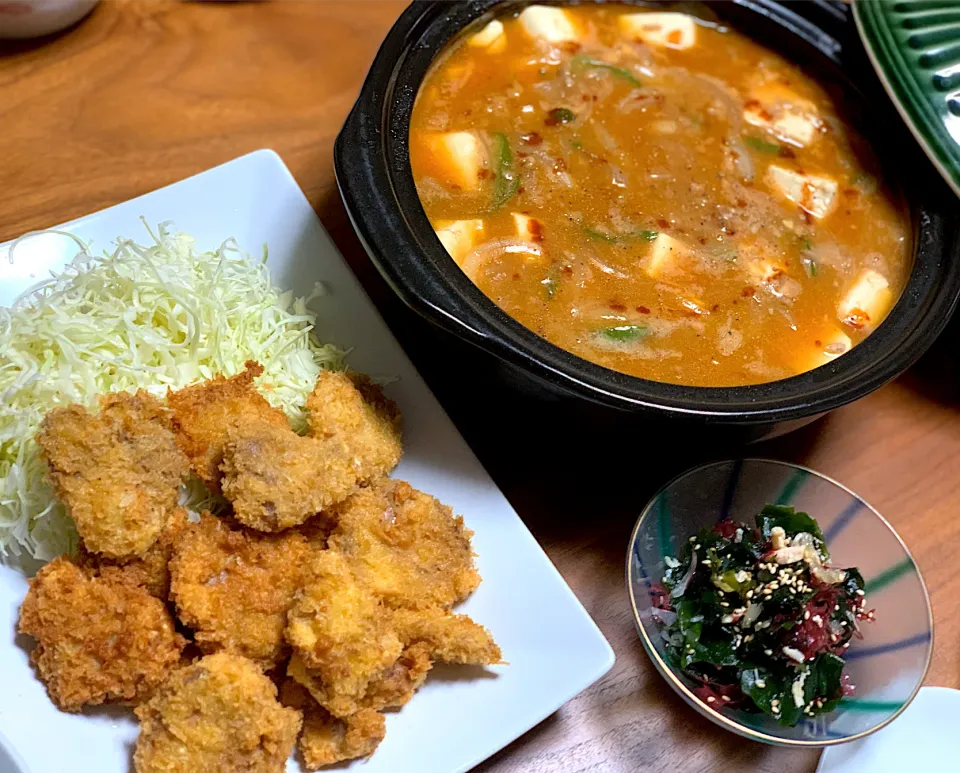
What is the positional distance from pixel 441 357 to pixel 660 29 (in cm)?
115

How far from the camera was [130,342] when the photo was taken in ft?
5.64

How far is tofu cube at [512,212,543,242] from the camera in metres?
1.87

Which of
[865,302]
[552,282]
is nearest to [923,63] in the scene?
[865,302]

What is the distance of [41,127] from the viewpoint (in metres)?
2.19

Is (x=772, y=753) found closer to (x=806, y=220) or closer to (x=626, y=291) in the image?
(x=626, y=291)

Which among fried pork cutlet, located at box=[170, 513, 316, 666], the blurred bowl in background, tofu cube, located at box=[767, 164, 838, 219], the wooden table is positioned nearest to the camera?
fried pork cutlet, located at box=[170, 513, 316, 666]

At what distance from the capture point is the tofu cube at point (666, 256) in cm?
188

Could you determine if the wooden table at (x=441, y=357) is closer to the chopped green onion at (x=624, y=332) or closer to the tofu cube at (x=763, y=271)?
the chopped green onion at (x=624, y=332)

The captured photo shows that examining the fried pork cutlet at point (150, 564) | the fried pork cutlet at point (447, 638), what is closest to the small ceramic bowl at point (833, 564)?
the fried pork cutlet at point (447, 638)

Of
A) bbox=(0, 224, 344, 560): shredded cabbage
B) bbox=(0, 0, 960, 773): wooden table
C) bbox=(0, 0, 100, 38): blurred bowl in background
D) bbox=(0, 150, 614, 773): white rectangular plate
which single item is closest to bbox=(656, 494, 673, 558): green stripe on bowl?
bbox=(0, 0, 960, 773): wooden table

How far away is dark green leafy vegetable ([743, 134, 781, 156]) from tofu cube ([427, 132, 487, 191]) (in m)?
0.72

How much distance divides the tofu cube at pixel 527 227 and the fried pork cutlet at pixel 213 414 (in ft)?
2.19

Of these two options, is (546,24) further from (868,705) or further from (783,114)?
(868,705)

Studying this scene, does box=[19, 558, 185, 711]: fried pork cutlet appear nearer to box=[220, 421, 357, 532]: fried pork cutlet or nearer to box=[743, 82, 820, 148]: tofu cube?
box=[220, 421, 357, 532]: fried pork cutlet
